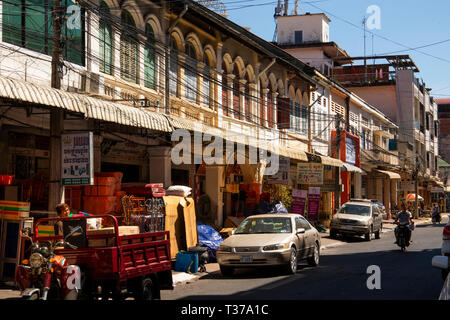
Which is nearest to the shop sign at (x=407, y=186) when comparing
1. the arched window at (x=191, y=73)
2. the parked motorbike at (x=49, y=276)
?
the arched window at (x=191, y=73)

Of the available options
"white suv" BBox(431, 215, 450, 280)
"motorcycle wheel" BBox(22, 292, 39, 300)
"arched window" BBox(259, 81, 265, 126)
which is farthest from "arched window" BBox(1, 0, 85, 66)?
"arched window" BBox(259, 81, 265, 126)

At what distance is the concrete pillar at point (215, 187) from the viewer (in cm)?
2567

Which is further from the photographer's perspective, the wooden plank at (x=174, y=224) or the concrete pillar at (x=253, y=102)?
the concrete pillar at (x=253, y=102)

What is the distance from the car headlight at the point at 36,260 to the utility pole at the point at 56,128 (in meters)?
4.96

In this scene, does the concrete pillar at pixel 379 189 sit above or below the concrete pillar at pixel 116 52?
below

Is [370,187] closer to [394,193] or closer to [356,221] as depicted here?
[394,193]

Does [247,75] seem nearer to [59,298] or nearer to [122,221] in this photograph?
[122,221]

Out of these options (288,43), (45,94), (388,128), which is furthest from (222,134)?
(388,128)

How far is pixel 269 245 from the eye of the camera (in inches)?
592

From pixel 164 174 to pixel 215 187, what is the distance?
5751mm

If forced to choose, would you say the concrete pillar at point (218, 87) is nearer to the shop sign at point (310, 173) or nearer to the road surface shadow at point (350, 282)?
the shop sign at point (310, 173)

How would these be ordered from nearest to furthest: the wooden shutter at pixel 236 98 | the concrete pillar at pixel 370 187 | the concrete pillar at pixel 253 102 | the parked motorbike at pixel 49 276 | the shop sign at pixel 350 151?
the parked motorbike at pixel 49 276 < the wooden shutter at pixel 236 98 < the concrete pillar at pixel 253 102 < the shop sign at pixel 350 151 < the concrete pillar at pixel 370 187

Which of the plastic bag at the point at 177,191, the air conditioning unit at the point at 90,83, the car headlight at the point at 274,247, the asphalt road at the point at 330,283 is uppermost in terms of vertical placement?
the air conditioning unit at the point at 90,83

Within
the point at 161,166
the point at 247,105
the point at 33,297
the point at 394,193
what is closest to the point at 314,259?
the point at 161,166
